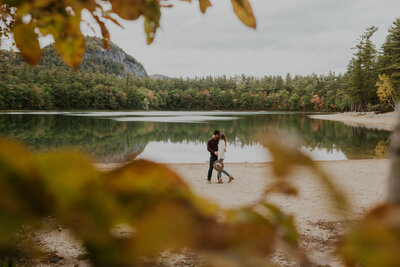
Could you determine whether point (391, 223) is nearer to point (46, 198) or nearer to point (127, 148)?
point (46, 198)

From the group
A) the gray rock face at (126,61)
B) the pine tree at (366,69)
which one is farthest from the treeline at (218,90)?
the gray rock face at (126,61)

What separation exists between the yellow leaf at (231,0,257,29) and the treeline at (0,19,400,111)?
39.2 metres

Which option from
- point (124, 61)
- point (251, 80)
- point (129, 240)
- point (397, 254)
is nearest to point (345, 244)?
point (397, 254)

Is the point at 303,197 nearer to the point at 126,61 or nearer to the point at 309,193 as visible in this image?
the point at 309,193

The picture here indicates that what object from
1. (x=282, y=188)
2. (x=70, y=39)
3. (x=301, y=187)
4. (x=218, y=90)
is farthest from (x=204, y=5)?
(x=218, y=90)

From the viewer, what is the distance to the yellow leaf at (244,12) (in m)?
0.54

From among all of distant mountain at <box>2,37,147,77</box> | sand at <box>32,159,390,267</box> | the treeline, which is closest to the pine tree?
the treeline

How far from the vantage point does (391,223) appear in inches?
9.7

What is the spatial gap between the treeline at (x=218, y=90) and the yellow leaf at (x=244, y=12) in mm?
39214

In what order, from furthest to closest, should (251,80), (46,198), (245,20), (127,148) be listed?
1. (251,80)
2. (127,148)
3. (245,20)
4. (46,198)

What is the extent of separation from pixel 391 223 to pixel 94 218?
0.89 feet

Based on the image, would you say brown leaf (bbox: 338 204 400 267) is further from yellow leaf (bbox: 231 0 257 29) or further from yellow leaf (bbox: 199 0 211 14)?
yellow leaf (bbox: 199 0 211 14)

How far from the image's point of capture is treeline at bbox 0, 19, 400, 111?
49666 millimetres

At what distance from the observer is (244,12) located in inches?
21.5
